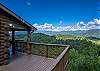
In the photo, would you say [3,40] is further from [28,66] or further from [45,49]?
[45,49]

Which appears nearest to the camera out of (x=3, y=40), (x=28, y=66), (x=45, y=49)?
(x=28, y=66)

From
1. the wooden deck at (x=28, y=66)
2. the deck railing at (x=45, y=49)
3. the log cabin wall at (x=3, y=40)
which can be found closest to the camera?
the wooden deck at (x=28, y=66)

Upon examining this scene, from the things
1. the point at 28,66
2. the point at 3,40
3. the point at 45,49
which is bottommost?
the point at 28,66

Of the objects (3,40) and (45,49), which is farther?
(45,49)

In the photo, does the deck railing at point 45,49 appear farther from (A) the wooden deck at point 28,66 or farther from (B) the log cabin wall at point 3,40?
(B) the log cabin wall at point 3,40

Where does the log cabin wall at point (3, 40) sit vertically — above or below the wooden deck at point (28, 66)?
above

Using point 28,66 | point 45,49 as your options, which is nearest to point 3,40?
point 28,66

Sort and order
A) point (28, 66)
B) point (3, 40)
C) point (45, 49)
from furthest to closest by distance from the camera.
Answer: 1. point (45, 49)
2. point (3, 40)
3. point (28, 66)

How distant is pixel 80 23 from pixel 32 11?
43.1 feet

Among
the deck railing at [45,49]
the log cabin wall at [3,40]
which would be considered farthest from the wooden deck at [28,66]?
the deck railing at [45,49]

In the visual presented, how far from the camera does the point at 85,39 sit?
26172 millimetres

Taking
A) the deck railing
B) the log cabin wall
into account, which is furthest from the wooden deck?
the deck railing

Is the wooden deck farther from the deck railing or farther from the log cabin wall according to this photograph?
the deck railing

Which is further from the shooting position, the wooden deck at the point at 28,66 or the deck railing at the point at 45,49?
the deck railing at the point at 45,49
